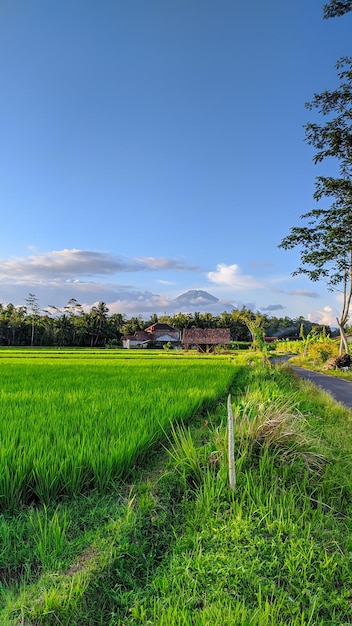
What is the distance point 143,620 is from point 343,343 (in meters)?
20.2

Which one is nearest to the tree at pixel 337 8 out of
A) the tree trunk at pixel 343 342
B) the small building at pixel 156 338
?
the tree trunk at pixel 343 342

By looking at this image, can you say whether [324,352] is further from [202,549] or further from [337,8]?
[202,549]

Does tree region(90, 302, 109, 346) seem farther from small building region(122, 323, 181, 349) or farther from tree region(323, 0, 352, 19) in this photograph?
tree region(323, 0, 352, 19)

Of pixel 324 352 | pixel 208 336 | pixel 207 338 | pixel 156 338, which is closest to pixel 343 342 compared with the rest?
pixel 324 352

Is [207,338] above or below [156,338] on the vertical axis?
above

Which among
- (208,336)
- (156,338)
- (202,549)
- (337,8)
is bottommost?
(202,549)

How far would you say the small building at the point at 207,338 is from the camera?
5281cm

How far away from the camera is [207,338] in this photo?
2111 inches

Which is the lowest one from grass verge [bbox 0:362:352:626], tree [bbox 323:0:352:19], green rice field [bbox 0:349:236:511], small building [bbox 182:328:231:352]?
grass verge [bbox 0:362:352:626]

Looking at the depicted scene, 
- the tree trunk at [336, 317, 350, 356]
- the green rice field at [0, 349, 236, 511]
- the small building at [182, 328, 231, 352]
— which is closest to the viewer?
the green rice field at [0, 349, 236, 511]

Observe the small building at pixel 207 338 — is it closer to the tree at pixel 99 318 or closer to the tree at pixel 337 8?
the tree at pixel 99 318

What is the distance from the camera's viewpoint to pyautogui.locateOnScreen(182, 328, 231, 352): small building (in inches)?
2079

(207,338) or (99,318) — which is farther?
(99,318)

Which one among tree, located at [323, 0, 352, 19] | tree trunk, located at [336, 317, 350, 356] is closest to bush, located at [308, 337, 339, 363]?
tree trunk, located at [336, 317, 350, 356]
